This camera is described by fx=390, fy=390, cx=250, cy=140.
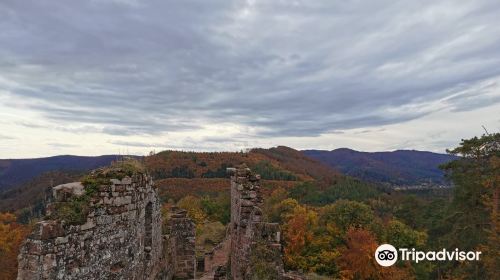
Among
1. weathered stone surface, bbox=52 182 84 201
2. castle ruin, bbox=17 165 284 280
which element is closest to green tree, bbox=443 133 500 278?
castle ruin, bbox=17 165 284 280

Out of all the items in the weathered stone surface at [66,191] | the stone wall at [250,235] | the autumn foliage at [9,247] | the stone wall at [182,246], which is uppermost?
the weathered stone surface at [66,191]

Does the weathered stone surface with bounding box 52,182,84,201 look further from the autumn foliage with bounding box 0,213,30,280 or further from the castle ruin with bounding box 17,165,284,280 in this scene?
the autumn foliage with bounding box 0,213,30,280

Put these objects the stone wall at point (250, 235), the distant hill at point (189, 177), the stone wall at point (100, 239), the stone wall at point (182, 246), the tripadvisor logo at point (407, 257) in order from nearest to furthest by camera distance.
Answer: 1. the stone wall at point (100, 239)
2. the stone wall at point (250, 235)
3. the stone wall at point (182, 246)
4. the tripadvisor logo at point (407, 257)
5. the distant hill at point (189, 177)

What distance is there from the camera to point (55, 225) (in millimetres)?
6484

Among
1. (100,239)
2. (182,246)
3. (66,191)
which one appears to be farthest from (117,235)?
(182,246)

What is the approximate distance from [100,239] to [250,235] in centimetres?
458

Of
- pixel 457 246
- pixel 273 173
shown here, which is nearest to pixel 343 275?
pixel 457 246

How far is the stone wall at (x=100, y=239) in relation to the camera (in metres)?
6.25

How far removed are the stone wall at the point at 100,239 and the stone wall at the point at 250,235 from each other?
2.68m

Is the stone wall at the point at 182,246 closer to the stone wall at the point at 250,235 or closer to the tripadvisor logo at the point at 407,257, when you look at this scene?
the stone wall at the point at 250,235

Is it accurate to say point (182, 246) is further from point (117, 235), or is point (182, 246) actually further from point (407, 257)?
point (407, 257)

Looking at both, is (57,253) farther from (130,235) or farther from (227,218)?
(227,218)

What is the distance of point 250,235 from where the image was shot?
10.8 meters

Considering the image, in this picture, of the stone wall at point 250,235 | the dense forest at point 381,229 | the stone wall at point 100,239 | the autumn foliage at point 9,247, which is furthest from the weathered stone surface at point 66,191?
the autumn foliage at point 9,247
